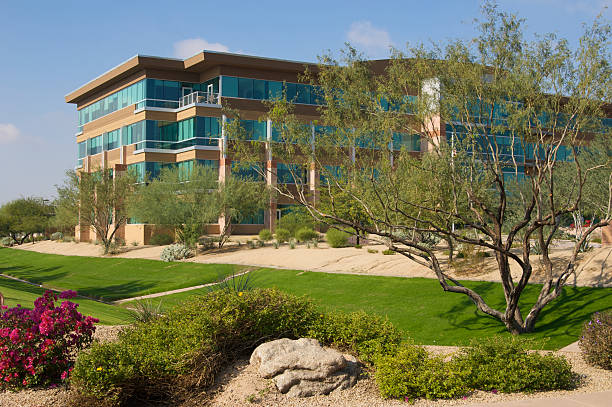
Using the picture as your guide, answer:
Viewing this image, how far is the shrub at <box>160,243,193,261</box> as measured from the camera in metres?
37.5

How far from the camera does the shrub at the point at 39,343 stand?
8.85 m

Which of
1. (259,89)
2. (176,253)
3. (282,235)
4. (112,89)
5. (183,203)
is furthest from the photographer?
(112,89)

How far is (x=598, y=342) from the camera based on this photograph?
Result: 396 inches

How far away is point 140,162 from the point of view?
53.8 meters

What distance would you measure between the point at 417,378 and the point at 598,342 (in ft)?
13.0

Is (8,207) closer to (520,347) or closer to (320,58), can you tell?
(320,58)

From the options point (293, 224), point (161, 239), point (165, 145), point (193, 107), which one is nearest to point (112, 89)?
point (165, 145)

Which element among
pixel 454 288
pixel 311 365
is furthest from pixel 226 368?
pixel 454 288

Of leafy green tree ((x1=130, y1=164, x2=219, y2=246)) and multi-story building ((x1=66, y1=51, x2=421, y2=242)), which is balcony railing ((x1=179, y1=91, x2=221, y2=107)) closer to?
multi-story building ((x1=66, y1=51, x2=421, y2=242))

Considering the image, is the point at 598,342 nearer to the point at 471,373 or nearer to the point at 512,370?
the point at 512,370

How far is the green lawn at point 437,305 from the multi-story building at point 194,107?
85.0ft

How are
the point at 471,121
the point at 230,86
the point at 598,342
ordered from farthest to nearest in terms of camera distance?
the point at 230,86
the point at 471,121
the point at 598,342

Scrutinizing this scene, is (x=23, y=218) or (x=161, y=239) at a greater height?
(x=23, y=218)

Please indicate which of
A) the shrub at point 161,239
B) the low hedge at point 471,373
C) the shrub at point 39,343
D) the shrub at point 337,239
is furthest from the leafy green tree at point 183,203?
the low hedge at point 471,373
